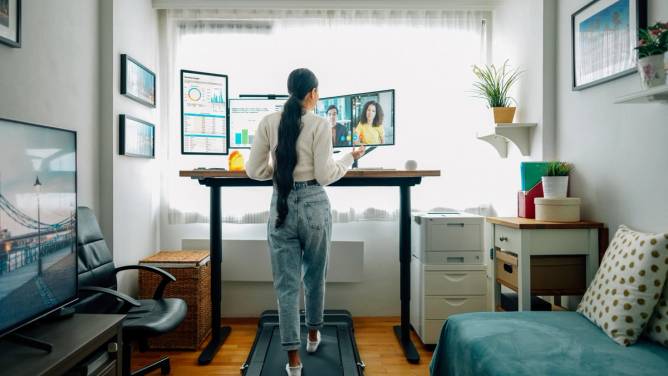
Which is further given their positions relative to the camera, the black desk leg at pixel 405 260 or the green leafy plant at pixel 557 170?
the black desk leg at pixel 405 260

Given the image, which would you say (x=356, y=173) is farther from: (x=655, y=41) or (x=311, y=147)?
(x=655, y=41)

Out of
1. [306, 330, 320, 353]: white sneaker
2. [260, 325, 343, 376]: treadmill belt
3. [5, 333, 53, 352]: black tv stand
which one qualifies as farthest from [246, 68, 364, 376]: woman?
[5, 333, 53, 352]: black tv stand

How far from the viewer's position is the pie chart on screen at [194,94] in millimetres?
2571

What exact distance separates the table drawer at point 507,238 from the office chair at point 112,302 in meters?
1.73

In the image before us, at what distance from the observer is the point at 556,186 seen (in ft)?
7.03

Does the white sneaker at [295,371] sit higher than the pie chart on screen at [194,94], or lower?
lower

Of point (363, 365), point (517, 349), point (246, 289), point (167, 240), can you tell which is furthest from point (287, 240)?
point (167, 240)

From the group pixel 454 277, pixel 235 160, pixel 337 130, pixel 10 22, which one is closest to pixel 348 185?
pixel 337 130

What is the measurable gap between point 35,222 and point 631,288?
210 cm

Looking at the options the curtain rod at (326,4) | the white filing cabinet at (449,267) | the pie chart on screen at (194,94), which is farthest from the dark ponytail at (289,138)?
the curtain rod at (326,4)

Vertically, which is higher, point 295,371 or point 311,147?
point 311,147

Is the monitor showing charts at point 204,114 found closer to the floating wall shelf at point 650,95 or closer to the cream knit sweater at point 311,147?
the cream knit sweater at point 311,147

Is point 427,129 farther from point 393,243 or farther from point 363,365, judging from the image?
point 363,365

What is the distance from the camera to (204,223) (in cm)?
307
